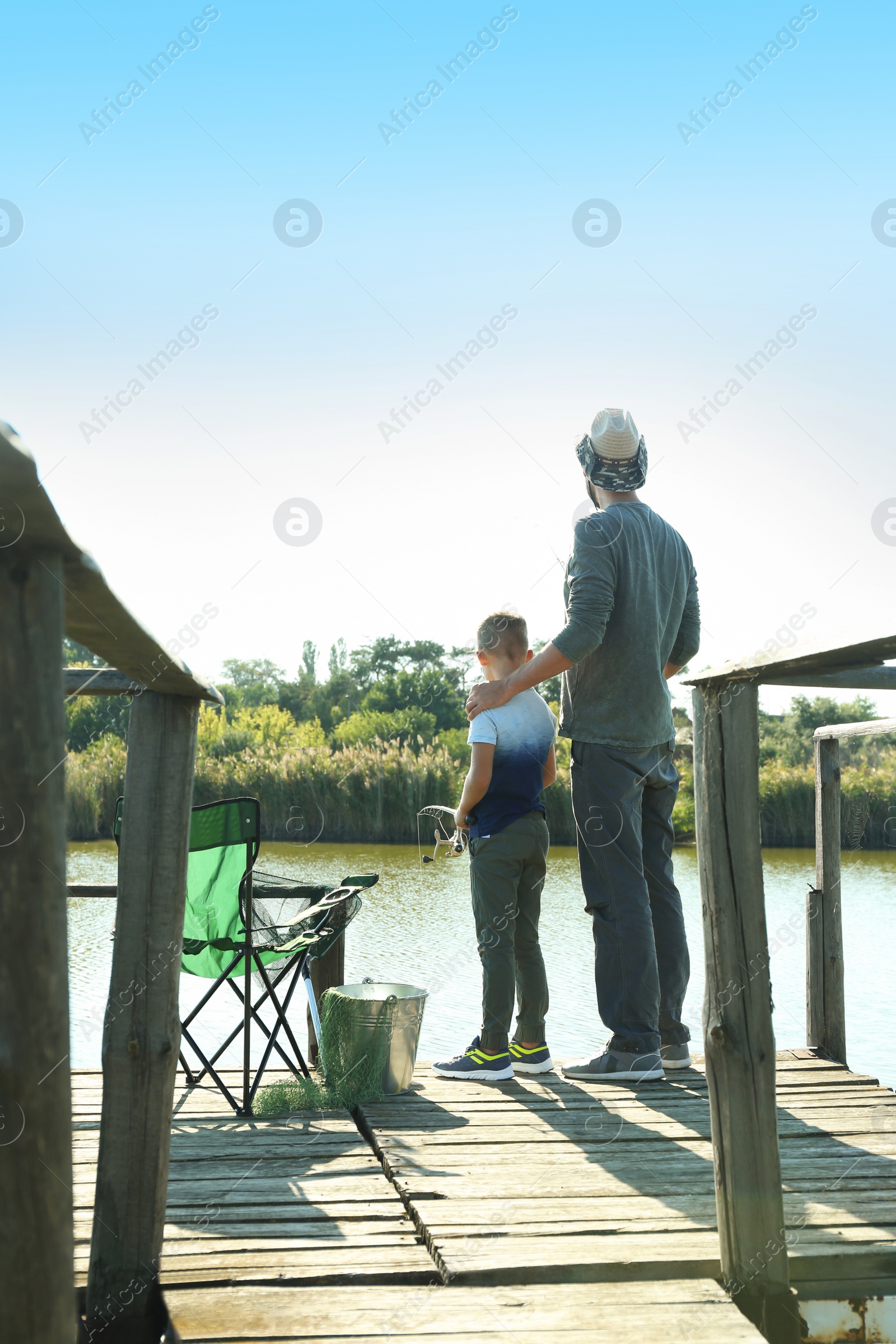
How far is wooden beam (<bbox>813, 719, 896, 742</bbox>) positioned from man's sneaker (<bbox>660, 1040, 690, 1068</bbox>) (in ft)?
3.96

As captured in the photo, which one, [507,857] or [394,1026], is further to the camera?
[507,857]

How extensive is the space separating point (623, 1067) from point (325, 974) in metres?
1.09

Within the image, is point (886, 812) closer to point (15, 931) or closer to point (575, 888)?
point (575, 888)

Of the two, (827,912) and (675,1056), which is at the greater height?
(827,912)

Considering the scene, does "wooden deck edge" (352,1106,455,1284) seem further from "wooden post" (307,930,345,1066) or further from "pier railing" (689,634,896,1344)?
"wooden post" (307,930,345,1066)

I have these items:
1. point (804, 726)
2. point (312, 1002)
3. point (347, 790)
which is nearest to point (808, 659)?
point (312, 1002)

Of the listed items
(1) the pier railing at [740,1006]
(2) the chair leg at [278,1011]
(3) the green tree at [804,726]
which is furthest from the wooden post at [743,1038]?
(3) the green tree at [804,726]

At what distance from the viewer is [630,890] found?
3189mm

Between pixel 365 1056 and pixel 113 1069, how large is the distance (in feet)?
4.91

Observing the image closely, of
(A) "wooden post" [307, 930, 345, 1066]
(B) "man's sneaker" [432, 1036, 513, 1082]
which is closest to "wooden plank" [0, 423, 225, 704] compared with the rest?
(B) "man's sneaker" [432, 1036, 513, 1082]

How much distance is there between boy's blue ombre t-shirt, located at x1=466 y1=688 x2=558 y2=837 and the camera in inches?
136

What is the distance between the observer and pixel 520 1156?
104 inches

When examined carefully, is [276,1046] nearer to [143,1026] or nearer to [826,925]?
[143,1026]

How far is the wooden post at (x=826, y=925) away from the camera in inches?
155
